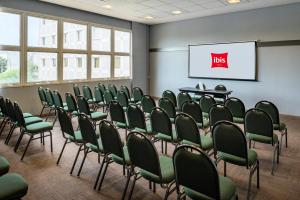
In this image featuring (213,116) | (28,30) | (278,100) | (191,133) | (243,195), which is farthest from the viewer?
(278,100)

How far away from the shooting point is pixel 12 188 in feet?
6.95

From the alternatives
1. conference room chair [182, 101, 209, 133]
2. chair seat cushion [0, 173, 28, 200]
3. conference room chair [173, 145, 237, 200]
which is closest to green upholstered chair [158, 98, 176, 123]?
conference room chair [182, 101, 209, 133]

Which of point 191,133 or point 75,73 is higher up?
point 75,73

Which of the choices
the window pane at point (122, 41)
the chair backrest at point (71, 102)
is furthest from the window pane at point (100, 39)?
the chair backrest at point (71, 102)

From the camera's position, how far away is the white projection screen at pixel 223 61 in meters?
8.25

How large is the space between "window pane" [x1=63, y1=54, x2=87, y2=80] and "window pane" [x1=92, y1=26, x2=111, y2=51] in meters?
0.69

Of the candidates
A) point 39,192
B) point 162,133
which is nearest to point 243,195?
point 162,133

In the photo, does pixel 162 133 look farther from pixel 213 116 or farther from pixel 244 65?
pixel 244 65

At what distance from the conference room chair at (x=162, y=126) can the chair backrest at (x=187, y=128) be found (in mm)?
189

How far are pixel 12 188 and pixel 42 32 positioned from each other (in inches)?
254

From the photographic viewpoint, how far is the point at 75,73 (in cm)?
854

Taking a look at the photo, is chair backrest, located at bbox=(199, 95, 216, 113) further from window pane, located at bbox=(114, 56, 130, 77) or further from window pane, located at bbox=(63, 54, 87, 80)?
window pane, located at bbox=(114, 56, 130, 77)

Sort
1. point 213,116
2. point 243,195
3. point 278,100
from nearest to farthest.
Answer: point 243,195, point 213,116, point 278,100

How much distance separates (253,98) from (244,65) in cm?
118
